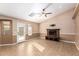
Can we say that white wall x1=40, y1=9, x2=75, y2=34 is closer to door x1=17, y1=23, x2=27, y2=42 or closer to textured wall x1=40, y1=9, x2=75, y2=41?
textured wall x1=40, y1=9, x2=75, y2=41

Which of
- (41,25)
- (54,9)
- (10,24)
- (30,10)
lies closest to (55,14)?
(54,9)

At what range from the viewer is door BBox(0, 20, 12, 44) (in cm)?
560

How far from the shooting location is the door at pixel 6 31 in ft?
18.4

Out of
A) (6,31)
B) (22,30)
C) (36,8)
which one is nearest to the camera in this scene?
(36,8)

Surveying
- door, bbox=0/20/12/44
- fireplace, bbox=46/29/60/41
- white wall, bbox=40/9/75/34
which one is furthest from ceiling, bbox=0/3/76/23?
door, bbox=0/20/12/44

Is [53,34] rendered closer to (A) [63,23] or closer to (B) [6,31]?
(A) [63,23]

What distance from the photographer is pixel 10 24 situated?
5828 mm

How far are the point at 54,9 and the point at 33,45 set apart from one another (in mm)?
2127

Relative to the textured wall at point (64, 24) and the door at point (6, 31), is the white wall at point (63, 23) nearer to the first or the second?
the textured wall at point (64, 24)

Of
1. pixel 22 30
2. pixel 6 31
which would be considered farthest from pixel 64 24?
pixel 6 31

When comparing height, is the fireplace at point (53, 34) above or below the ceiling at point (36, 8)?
below

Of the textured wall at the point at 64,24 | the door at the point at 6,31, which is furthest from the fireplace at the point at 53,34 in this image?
the door at the point at 6,31

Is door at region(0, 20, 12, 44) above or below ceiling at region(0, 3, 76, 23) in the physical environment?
below

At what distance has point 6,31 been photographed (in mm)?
5723
